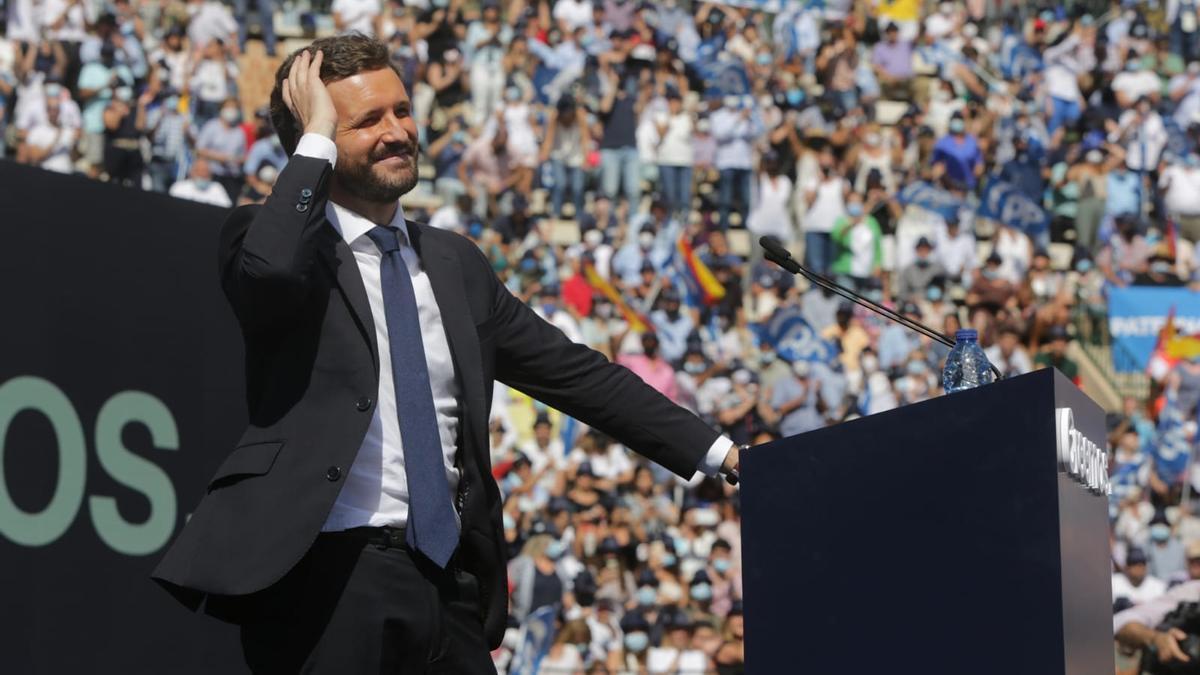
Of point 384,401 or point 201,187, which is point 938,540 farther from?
point 201,187

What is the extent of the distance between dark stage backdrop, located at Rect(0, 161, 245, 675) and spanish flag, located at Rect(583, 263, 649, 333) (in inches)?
307

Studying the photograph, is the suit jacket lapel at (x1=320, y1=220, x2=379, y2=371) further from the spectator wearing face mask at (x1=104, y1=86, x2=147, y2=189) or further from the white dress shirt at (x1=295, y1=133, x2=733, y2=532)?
the spectator wearing face mask at (x1=104, y1=86, x2=147, y2=189)

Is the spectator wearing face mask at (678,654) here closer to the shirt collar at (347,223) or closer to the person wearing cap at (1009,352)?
the person wearing cap at (1009,352)

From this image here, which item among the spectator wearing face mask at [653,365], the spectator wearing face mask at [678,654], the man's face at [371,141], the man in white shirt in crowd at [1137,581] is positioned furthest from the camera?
the spectator wearing face mask at [653,365]

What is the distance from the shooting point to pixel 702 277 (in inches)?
531

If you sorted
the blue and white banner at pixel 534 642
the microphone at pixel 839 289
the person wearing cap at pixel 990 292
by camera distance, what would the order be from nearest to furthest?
the microphone at pixel 839 289 → the blue and white banner at pixel 534 642 → the person wearing cap at pixel 990 292

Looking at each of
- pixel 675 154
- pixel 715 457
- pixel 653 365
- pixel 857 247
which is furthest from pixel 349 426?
pixel 675 154

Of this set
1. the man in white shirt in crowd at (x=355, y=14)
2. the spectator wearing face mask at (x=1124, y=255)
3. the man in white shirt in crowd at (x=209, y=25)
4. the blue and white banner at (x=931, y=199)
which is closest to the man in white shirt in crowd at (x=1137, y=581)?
the spectator wearing face mask at (x=1124, y=255)

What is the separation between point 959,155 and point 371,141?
40.6ft

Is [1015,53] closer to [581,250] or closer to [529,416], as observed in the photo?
[581,250]

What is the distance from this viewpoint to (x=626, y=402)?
11.4 feet

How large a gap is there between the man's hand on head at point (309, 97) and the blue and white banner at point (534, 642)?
23.5ft

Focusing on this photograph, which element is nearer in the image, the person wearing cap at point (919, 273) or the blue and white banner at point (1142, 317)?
the blue and white banner at point (1142, 317)

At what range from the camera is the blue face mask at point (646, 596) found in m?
10.8
